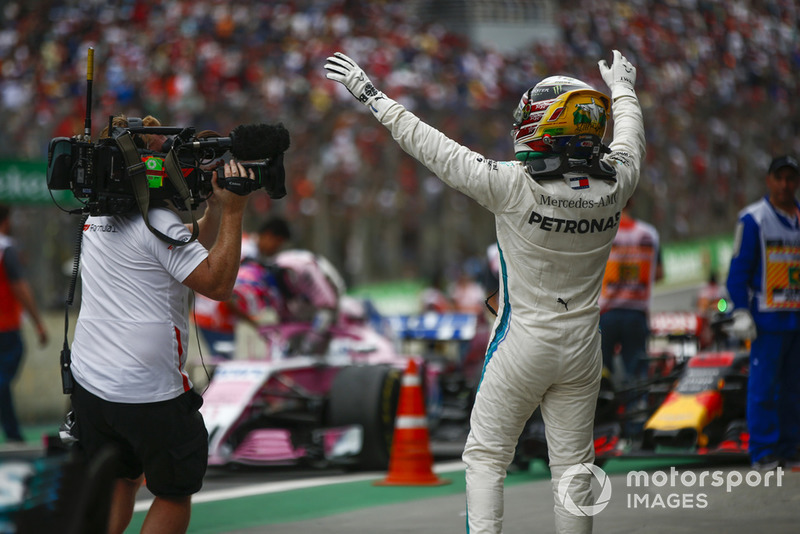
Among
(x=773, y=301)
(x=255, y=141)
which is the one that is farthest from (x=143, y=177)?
(x=773, y=301)

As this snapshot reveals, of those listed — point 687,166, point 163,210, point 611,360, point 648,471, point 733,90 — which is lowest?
point 648,471

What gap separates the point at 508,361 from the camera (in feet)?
13.5

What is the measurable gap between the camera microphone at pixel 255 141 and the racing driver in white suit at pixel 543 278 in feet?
1.42

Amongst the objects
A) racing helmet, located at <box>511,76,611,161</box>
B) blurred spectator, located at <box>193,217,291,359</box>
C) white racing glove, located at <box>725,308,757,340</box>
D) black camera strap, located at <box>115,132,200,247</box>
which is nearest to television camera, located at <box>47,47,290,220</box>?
black camera strap, located at <box>115,132,200,247</box>

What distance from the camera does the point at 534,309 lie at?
4.11 m

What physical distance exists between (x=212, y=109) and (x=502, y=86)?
8132 millimetres

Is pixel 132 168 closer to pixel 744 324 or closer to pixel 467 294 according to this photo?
pixel 744 324

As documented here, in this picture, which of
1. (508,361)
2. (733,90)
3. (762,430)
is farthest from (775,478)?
(733,90)

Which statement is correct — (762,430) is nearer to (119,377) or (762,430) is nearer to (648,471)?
(648,471)

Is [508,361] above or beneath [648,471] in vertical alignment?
above

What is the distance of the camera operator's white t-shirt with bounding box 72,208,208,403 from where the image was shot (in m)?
3.83

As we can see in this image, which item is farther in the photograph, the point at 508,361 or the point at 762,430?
the point at 762,430

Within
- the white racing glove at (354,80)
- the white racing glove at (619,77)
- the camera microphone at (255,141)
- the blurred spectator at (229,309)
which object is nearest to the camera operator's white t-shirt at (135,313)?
the camera microphone at (255,141)

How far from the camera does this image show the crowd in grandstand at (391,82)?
19359mm
